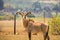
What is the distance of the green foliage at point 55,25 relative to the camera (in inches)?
Result: 171

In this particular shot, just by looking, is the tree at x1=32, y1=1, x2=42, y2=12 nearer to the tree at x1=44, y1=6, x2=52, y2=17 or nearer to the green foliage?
the tree at x1=44, y1=6, x2=52, y2=17

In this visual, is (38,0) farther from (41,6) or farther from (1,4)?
(1,4)

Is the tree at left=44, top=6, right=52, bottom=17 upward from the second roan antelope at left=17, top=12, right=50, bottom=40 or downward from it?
upward

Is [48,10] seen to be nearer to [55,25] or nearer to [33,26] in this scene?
[55,25]

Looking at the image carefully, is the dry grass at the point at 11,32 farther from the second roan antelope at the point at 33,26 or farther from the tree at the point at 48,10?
the tree at the point at 48,10

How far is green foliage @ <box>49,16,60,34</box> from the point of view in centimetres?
435

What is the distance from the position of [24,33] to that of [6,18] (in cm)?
41

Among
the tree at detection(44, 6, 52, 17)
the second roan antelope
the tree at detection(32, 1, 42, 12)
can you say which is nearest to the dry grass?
the second roan antelope

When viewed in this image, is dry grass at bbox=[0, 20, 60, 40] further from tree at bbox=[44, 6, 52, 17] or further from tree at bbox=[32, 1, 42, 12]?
tree at bbox=[44, 6, 52, 17]

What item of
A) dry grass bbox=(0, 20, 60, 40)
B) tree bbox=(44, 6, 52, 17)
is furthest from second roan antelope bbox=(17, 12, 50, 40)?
tree bbox=(44, 6, 52, 17)

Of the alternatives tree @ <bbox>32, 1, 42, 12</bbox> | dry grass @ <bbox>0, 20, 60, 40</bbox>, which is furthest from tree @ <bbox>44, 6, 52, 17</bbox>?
dry grass @ <bbox>0, 20, 60, 40</bbox>

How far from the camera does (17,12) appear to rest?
4.39 meters

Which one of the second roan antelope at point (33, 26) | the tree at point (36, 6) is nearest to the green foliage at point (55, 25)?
the second roan antelope at point (33, 26)

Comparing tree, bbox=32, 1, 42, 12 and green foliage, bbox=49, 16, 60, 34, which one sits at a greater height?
tree, bbox=32, 1, 42, 12
